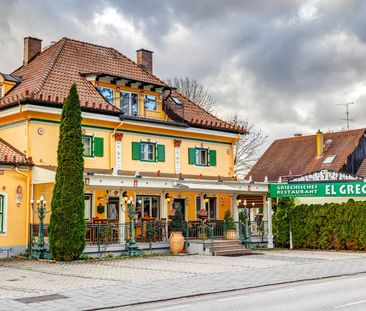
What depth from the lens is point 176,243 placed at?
27688 millimetres

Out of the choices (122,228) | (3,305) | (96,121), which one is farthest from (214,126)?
(3,305)

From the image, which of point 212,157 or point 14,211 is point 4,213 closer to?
point 14,211

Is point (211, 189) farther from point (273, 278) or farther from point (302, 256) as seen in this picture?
point (273, 278)

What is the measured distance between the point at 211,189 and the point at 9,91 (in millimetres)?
11349

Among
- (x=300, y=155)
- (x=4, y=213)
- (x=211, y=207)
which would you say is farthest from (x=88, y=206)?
(x=300, y=155)

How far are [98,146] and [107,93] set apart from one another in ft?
10.7

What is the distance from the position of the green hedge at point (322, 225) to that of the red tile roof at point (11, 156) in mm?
13320

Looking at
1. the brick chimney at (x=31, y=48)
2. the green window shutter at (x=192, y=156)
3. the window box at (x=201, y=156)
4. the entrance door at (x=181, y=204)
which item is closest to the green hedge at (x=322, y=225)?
the entrance door at (x=181, y=204)

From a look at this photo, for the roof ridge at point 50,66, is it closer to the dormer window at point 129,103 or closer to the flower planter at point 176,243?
the dormer window at point 129,103

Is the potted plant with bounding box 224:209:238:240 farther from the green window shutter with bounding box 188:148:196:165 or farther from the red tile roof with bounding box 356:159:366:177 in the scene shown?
the red tile roof with bounding box 356:159:366:177

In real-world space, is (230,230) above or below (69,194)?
below

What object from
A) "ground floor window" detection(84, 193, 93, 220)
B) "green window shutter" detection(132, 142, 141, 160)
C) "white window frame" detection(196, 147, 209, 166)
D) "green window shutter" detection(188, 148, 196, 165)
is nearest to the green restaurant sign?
"white window frame" detection(196, 147, 209, 166)

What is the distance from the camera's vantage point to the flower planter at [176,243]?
90.8ft

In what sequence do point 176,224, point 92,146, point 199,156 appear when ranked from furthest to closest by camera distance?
point 199,156, point 92,146, point 176,224
